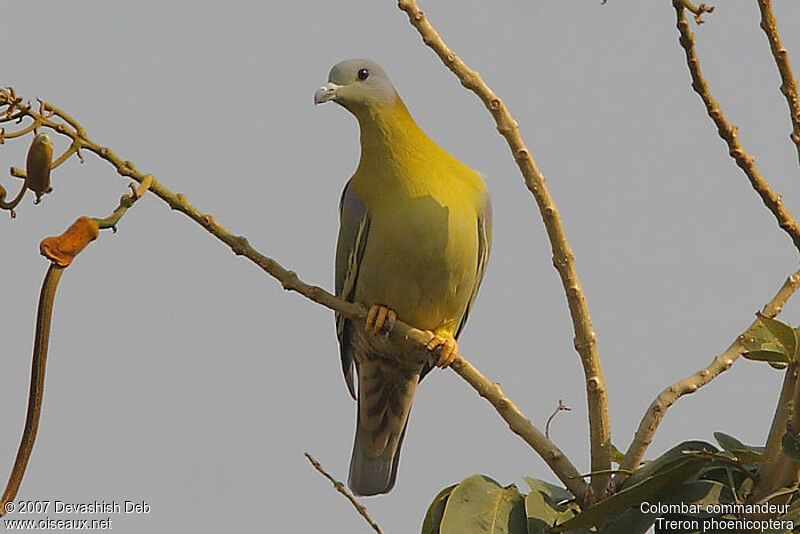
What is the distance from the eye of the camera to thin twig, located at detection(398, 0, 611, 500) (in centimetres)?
287

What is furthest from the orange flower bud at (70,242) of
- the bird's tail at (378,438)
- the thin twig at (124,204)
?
the bird's tail at (378,438)

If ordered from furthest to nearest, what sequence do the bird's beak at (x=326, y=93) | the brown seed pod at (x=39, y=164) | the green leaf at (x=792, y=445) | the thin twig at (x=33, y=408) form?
the bird's beak at (x=326, y=93)
the green leaf at (x=792, y=445)
the brown seed pod at (x=39, y=164)
the thin twig at (x=33, y=408)

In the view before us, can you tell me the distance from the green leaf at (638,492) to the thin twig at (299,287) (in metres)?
0.19

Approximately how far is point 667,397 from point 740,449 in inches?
9.5

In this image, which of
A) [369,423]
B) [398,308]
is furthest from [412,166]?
[369,423]

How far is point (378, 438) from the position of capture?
4801 millimetres

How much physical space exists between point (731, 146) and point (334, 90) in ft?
5.71

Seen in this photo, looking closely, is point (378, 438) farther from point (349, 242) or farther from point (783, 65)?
point (783, 65)

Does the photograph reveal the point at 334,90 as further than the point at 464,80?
Yes

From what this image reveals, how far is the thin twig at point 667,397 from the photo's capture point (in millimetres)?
2957

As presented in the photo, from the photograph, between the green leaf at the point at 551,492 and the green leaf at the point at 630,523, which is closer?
the green leaf at the point at 630,523

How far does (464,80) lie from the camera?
2.87m

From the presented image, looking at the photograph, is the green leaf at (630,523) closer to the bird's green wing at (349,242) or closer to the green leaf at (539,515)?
the green leaf at (539,515)

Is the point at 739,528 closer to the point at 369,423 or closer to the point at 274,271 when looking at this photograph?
the point at 274,271
